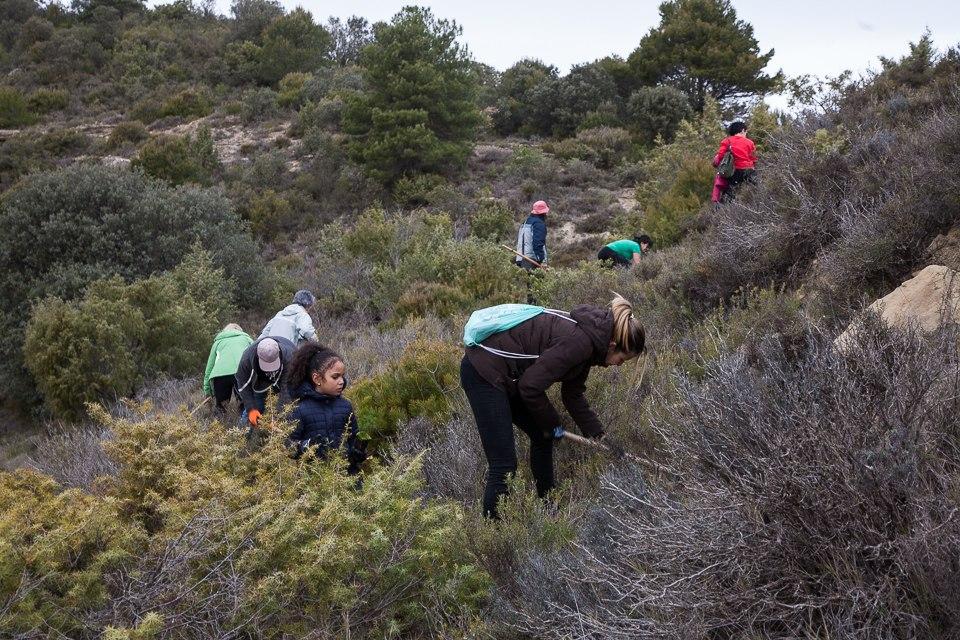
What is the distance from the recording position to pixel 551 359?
345 cm

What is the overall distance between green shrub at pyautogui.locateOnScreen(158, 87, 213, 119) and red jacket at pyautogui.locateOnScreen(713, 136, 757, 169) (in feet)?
83.2

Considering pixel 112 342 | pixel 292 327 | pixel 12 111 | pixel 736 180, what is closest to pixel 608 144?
pixel 736 180

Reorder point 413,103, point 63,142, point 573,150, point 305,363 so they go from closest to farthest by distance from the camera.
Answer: point 305,363 < point 413,103 < point 573,150 < point 63,142

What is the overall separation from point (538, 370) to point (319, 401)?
5.01 feet

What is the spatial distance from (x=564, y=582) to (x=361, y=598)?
2.62 ft

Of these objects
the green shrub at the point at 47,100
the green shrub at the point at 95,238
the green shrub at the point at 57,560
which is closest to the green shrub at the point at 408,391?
the green shrub at the point at 57,560

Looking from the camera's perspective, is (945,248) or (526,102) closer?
(945,248)

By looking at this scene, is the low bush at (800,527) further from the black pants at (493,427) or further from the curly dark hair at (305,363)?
the curly dark hair at (305,363)

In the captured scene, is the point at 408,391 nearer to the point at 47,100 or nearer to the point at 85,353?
the point at 85,353

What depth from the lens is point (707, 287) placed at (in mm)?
6492

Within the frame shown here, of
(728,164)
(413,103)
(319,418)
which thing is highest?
(413,103)

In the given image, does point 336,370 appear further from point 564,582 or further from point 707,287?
point 707,287

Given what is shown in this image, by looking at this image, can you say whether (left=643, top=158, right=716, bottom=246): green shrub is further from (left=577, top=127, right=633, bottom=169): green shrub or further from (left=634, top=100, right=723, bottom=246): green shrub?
(left=577, top=127, right=633, bottom=169): green shrub

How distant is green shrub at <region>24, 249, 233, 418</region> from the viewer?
10656 millimetres
